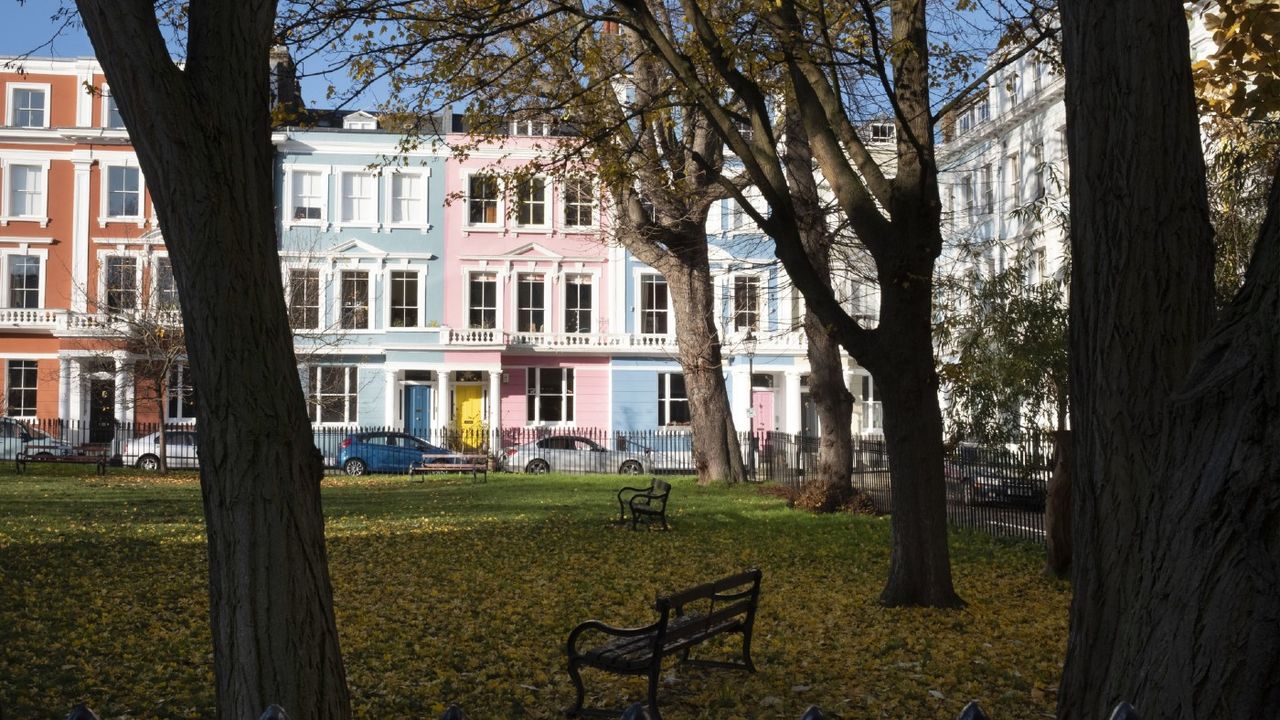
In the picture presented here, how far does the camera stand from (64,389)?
43688mm

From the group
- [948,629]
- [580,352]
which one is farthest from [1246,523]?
[580,352]

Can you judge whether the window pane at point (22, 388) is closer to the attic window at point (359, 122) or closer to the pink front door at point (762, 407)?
the attic window at point (359, 122)

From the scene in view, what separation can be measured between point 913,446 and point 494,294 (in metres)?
35.6

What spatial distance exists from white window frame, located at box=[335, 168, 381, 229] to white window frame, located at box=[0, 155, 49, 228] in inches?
410

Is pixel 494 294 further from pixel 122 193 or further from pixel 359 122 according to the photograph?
pixel 122 193

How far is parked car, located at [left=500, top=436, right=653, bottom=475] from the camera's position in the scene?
39344 millimetres

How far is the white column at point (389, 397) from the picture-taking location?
44.4 meters

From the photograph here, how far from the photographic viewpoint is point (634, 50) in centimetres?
2416

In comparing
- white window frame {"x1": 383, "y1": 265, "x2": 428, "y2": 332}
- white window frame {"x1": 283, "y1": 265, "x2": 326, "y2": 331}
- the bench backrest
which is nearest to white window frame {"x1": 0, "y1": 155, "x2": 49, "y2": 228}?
white window frame {"x1": 283, "y1": 265, "x2": 326, "y2": 331}

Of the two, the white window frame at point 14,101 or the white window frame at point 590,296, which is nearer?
the white window frame at point 14,101

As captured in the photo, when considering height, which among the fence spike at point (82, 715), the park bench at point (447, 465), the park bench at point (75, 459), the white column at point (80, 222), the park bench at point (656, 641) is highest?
the white column at point (80, 222)

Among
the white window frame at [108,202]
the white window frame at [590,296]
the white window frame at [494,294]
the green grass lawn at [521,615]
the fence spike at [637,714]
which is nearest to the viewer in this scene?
the fence spike at [637,714]

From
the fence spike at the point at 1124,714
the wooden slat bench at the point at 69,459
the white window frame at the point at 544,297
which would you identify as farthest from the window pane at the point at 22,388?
the fence spike at the point at 1124,714

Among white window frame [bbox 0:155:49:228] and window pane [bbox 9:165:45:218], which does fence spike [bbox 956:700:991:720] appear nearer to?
white window frame [bbox 0:155:49:228]
